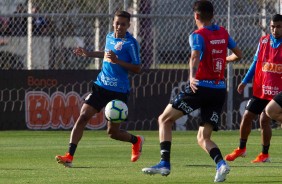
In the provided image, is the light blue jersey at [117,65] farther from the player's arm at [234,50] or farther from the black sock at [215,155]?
the black sock at [215,155]

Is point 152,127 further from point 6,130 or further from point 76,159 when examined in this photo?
point 76,159

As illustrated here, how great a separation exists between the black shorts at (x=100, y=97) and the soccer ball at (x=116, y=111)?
0.12 metres

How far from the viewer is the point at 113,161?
13.4 meters

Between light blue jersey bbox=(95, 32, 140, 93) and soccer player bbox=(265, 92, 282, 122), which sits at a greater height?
light blue jersey bbox=(95, 32, 140, 93)

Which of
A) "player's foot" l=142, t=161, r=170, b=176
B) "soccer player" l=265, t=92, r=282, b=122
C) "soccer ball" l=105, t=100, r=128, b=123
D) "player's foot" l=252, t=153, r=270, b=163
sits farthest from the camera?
"player's foot" l=252, t=153, r=270, b=163

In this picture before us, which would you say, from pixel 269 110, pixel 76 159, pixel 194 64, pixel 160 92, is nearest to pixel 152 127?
pixel 160 92

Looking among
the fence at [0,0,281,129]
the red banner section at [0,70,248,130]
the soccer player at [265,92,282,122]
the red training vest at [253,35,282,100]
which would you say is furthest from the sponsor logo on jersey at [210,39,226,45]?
the fence at [0,0,281,129]

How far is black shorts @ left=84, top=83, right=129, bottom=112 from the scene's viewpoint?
43.8 ft

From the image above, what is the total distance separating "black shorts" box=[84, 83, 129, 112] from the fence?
672 cm

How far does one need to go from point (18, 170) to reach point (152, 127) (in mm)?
8445

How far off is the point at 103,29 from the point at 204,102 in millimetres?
10401

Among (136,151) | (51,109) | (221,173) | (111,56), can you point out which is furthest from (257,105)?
(51,109)

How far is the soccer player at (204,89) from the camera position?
1089 centimetres

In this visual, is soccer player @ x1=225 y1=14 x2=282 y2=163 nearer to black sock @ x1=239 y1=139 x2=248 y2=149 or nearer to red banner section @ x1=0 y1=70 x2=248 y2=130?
black sock @ x1=239 y1=139 x2=248 y2=149
